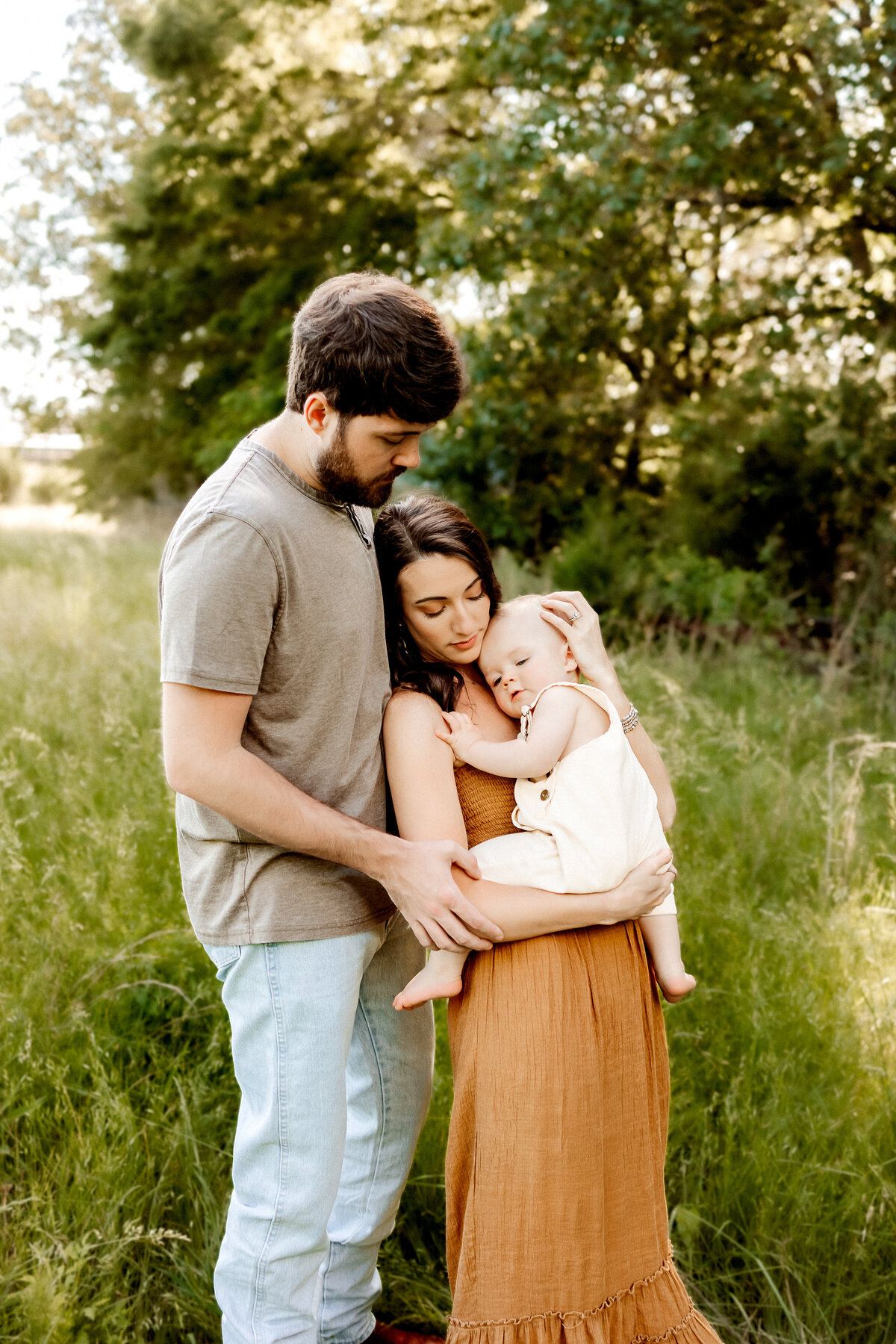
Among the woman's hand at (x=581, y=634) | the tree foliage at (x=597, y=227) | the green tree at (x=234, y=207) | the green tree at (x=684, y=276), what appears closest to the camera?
the woman's hand at (x=581, y=634)

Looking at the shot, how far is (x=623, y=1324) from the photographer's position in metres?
1.87

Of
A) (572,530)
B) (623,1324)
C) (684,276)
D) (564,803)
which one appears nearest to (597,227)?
(684,276)

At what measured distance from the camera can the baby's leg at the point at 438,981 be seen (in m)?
1.88

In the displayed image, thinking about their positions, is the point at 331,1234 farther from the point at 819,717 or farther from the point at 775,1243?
the point at 819,717

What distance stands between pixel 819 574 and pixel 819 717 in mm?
2673

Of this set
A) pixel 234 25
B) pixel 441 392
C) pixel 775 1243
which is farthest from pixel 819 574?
pixel 234 25

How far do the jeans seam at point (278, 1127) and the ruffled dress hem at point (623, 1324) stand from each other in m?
0.36

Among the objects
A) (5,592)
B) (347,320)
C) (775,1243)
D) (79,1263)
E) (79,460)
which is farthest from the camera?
(79,460)

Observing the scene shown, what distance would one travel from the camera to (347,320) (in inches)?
68.4

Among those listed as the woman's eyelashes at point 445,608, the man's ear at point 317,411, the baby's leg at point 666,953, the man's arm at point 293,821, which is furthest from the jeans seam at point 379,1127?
the man's ear at point 317,411

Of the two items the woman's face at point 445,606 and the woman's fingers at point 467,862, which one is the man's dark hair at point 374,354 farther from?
the woman's fingers at point 467,862

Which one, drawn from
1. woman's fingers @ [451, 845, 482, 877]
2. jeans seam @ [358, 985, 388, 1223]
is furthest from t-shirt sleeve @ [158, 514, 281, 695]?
jeans seam @ [358, 985, 388, 1223]

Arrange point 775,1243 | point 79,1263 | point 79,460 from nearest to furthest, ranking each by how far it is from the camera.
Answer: point 79,1263
point 775,1243
point 79,460

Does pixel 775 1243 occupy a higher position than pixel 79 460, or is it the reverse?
pixel 79 460
